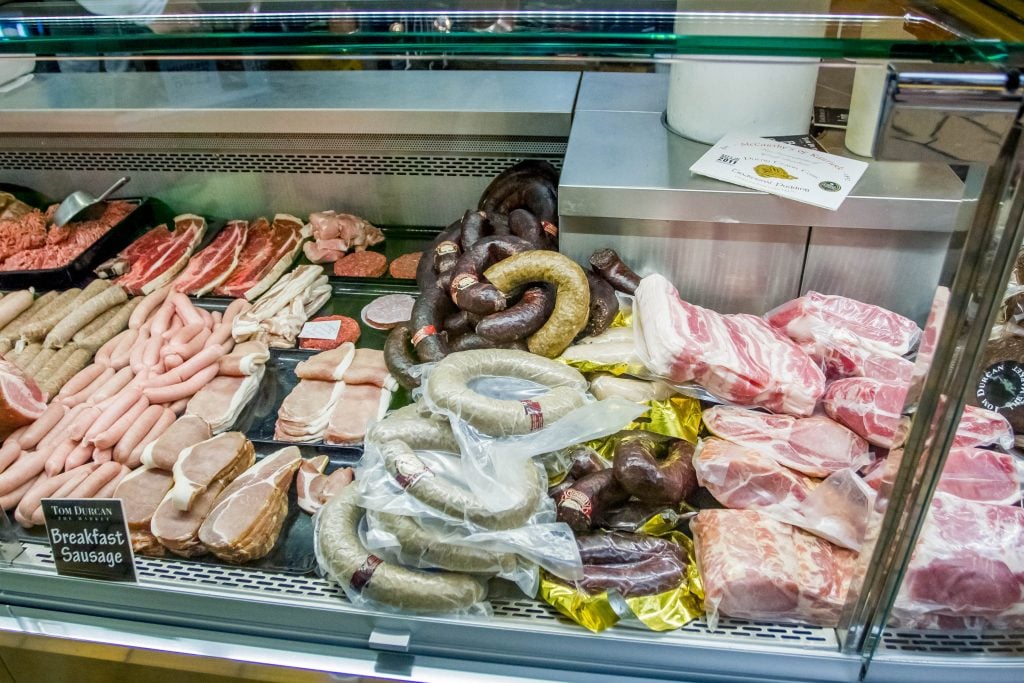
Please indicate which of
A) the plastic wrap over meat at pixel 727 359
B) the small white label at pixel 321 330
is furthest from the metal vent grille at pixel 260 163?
the plastic wrap over meat at pixel 727 359

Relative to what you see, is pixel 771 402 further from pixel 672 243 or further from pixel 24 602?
pixel 24 602

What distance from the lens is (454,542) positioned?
1634 mm

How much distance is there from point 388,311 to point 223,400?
695mm

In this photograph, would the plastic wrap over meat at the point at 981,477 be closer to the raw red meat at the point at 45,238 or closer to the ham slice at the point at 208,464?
the ham slice at the point at 208,464

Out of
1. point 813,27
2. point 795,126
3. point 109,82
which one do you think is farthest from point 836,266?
point 109,82

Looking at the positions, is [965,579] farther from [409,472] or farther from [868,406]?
[409,472]

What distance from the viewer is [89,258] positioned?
3092 mm

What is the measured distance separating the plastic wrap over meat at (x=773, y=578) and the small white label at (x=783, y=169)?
0.99 meters

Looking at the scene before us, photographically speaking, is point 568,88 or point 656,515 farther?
point 568,88

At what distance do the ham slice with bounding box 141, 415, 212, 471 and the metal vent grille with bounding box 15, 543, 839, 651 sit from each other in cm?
30

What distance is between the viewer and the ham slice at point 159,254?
9.66 feet

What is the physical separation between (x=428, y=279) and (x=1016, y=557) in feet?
5.97

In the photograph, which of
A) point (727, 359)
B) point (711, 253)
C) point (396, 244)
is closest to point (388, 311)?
point (396, 244)

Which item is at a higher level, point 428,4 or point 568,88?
point 428,4
